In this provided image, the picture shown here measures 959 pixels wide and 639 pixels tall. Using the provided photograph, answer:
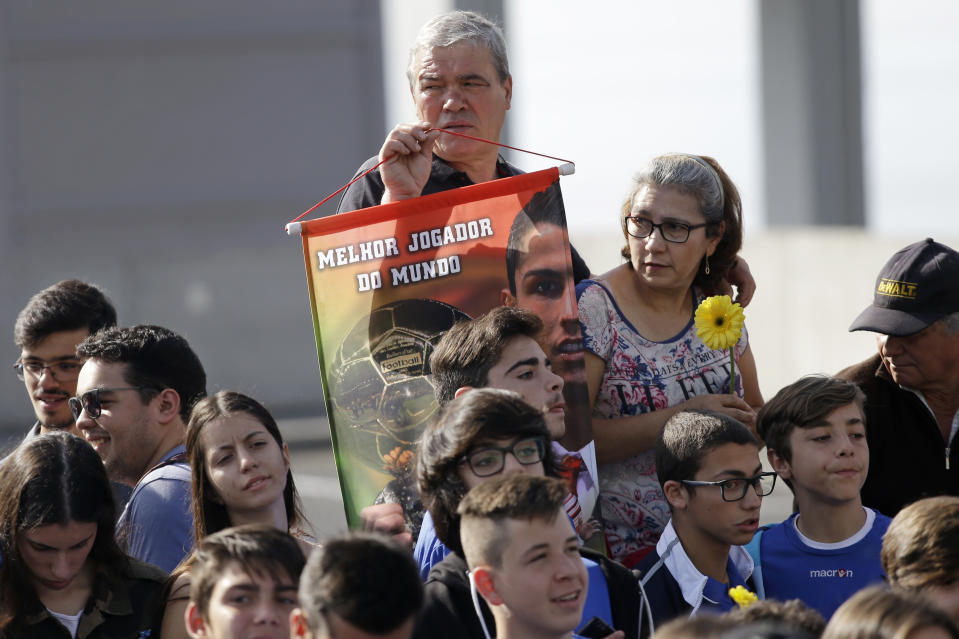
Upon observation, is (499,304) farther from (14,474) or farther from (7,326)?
(7,326)

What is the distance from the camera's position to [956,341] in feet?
14.3

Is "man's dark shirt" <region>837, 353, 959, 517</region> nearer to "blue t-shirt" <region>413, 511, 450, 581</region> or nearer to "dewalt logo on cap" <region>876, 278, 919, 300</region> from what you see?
"dewalt logo on cap" <region>876, 278, 919, 300</region>

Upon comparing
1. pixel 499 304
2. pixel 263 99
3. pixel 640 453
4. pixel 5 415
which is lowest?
pixel 5 415

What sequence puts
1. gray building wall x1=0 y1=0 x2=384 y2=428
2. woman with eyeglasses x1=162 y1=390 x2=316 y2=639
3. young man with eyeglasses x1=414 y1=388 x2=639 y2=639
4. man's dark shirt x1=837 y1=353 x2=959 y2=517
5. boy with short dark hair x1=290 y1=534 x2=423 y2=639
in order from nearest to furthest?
boy with short dark hair x1=290 y1=534 x2=423 y2=639
young man with eyeglasses x1=414 y1=388 x2=639 y2=639
woman with eyeglasses x1=162 y1=390 x2=316 y2=639
man's dark shirt x1=837 y1=353 x2=959 y2=517
gray building wall x1=0 y1=0 x2=384 y2=428

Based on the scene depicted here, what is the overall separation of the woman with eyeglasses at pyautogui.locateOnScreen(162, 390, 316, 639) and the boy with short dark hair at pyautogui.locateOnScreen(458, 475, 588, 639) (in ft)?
→ 2.70

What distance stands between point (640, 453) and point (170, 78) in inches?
555

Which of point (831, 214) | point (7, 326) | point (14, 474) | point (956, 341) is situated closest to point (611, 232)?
point (831, 214)

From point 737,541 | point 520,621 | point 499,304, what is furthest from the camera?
point 499,304

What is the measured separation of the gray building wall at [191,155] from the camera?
54.0 feet

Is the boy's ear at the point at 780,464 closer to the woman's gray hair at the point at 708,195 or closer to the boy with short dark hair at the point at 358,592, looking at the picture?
the woman's gray hair at the point at 708,195

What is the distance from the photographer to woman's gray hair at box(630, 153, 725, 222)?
4.23 metres

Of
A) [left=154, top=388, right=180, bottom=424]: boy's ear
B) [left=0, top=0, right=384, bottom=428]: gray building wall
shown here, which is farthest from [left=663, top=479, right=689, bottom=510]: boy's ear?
[left=0, top=0, right=384, bottom=428]: gray building wall

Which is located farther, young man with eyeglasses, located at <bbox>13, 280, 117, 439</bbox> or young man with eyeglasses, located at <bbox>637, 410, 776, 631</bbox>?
young man with eyeglasses, located at <bbox>13, 280, 117, 439</bbox>

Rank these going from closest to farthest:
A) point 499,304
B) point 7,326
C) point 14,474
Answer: point 14,474 < point 499,304 < point 7,326
